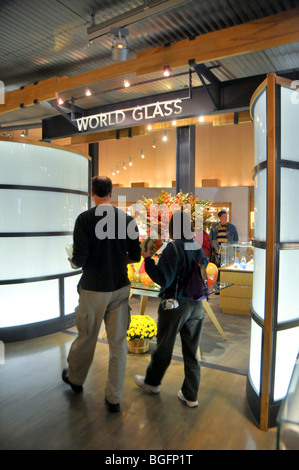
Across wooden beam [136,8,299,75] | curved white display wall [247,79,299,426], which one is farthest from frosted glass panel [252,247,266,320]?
wooden beam [136,8,299,75]

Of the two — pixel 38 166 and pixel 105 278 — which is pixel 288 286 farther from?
pixel 38 166

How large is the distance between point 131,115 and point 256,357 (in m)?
4.08

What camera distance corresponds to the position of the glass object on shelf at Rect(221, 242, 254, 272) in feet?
17.5

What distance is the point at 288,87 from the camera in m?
2.33

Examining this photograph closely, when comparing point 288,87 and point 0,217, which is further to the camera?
point 0,217

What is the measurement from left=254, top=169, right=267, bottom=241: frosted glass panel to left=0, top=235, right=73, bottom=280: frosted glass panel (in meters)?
2.68

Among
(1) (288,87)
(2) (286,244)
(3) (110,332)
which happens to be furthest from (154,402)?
(1) (288,87)

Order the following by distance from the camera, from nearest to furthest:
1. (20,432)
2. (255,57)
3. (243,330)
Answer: (20,432) < (243,330) < (255,57)

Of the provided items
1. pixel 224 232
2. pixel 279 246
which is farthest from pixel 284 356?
pixel 224 232

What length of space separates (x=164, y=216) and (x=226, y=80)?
3.33m

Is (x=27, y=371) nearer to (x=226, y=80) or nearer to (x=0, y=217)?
(x=0, y=217)

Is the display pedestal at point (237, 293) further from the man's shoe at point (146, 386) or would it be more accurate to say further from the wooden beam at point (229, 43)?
the wooden beam at point (229, 43)

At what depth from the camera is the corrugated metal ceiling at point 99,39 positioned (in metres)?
3.90

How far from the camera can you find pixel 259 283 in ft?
8.29
